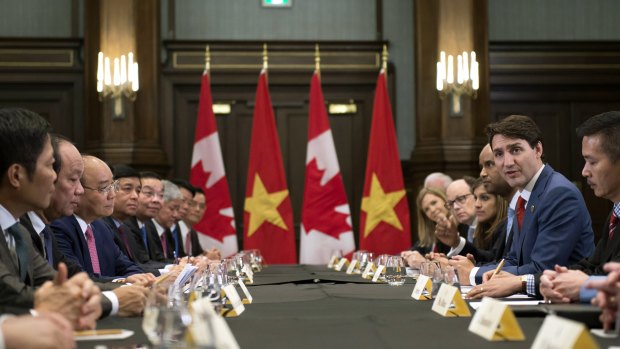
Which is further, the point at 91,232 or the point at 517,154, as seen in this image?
the point at 91,232

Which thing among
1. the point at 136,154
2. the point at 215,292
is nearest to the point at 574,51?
the point at 136,154

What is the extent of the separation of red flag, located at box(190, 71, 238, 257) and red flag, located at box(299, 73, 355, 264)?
2.64ft

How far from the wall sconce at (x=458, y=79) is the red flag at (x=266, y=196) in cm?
184

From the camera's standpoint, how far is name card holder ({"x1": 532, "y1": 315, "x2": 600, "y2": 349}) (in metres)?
1.90

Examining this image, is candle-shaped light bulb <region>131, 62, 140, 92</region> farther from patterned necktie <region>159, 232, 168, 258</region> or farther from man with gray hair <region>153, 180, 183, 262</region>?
patterned necktie <region>159, 232, 168, 258</region>

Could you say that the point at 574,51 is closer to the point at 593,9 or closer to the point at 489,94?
the point at 593,9

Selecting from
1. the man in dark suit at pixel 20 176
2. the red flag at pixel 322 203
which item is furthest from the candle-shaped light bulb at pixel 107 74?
the man in dark suit at pixel 20 176

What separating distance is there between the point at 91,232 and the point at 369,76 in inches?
236

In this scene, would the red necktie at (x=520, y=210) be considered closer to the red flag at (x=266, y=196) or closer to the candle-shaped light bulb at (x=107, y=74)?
the red flag at (x=266, y=196)

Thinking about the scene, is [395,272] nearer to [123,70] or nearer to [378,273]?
[378,273]

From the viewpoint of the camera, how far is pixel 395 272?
4863 millimetres

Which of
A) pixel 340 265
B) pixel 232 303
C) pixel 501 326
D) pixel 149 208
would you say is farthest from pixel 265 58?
pixel 501 326

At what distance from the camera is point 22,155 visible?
3.07 m

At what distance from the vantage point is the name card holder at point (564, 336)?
1.90m
